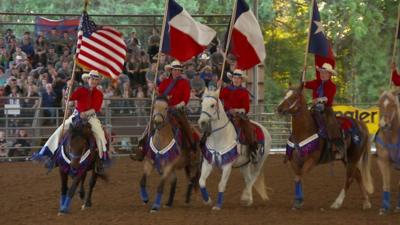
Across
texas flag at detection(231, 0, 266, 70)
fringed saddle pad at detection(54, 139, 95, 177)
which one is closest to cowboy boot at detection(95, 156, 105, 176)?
fringed saddle pad at detection(54, 139, 95, 177)

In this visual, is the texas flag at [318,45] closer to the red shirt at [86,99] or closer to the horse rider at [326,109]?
the horse rider at [326,109]

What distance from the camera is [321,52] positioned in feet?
48.8

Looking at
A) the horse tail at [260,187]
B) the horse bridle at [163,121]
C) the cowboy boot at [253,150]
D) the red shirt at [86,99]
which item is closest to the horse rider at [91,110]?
the red shirt at [86,99]

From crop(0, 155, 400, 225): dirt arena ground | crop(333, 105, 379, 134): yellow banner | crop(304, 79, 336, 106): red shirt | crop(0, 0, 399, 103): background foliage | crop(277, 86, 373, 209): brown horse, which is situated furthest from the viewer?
crop(0, 0, 399, 103): background foliage

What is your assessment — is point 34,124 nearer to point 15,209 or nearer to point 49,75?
point 49,75

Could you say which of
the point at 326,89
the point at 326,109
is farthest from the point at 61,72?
the point at 326,109

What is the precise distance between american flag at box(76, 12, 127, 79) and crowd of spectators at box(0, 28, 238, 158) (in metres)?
7.21

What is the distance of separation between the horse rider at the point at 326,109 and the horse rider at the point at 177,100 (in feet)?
6.97

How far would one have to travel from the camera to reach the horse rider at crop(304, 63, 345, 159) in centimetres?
1353

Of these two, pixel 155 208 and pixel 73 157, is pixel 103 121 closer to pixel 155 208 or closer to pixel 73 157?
pixel 73 157

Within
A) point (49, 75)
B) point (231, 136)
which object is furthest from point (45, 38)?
point (231, 136)

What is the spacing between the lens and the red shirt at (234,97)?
45.5 ft

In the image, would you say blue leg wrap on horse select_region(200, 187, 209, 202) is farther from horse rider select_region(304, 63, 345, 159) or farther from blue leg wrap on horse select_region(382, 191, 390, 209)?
blue leg wrap on horse select_region(382, 191, 390, 209)

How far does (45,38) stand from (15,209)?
425 inches
